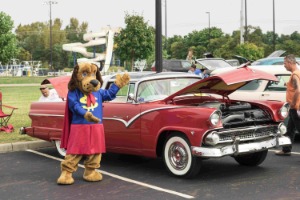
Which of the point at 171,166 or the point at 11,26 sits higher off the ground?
the point at 11,26

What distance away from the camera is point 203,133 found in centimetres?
655

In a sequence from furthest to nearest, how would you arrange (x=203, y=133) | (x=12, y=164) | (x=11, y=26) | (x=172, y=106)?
(x=11, y=26)
(x=12, y=164)
(x=172, y=106)
(x=203, y=133)

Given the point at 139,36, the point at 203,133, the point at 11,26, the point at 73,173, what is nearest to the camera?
the point at 203,133

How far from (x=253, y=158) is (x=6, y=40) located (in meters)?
44.7

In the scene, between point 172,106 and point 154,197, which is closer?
point 154,197

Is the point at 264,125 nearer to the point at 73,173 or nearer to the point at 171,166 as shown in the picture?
the point at 171,166

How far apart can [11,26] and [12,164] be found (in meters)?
45.6

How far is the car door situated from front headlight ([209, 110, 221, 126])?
4.17ft

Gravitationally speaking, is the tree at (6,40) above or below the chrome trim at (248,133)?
above

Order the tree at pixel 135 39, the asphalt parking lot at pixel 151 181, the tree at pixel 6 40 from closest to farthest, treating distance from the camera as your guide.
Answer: the asphalt parking lot at pixel 151 181 < the tree at pixel 135 39 < the tree at pixel 6 40

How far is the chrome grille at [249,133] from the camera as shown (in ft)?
22.2

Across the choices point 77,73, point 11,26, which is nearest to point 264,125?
point 77,73

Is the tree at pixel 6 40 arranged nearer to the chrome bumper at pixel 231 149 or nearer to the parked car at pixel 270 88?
the parked car at pixel 270 88

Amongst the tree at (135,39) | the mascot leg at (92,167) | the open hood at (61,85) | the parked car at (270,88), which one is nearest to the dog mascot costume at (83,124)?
the mascot leg at (92,167)
